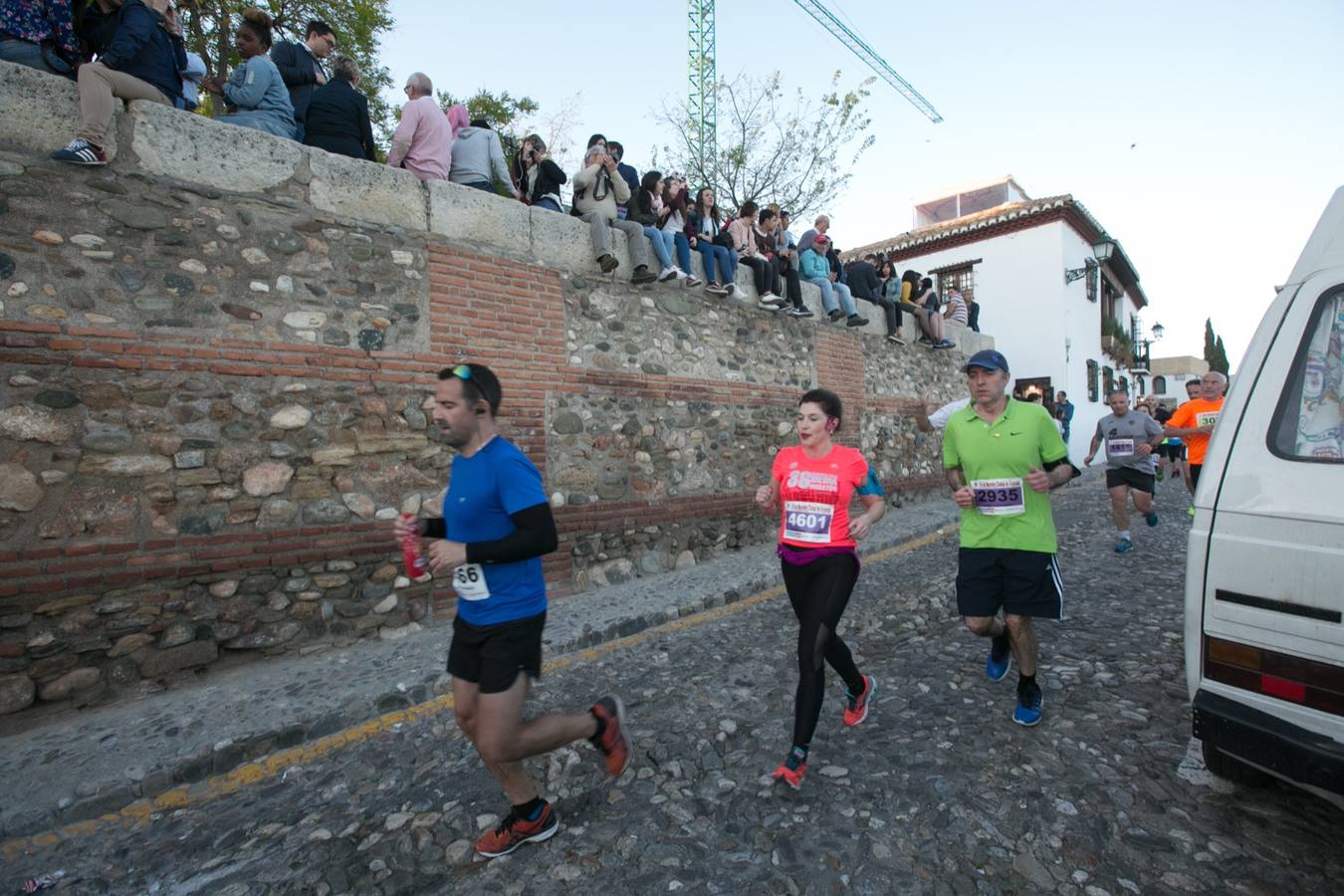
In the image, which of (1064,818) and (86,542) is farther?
(86,542)

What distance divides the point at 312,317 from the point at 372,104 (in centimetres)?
1313

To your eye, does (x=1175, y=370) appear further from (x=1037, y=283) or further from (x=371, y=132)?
(x=371, y=132)

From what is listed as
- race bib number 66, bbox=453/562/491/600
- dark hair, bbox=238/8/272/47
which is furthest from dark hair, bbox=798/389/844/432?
dark hair, bbox=238/8/272/47

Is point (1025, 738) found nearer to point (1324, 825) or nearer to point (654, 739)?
point (1324, 825)

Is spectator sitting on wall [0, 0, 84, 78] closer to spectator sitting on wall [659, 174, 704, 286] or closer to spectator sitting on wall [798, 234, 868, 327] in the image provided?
spectator sitting on wall [659, 174, 704, 286]

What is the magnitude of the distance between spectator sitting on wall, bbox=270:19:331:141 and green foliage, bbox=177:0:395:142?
7293mm

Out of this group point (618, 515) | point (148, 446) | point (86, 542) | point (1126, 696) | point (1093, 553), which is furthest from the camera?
point (1093, 553)

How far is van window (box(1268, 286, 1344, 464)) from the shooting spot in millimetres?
1998

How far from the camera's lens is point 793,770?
2.74 m

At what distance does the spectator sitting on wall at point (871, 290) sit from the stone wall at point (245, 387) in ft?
20.7

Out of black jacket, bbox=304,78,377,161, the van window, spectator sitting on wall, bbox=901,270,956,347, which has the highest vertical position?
black jacket, bbox=304,78,377,161

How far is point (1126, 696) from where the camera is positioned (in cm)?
344

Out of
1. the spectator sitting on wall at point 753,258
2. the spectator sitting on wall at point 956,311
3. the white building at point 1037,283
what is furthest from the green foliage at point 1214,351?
the spectator sitting on wall at point 753,258

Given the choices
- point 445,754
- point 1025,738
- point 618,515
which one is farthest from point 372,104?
point 1025,738
